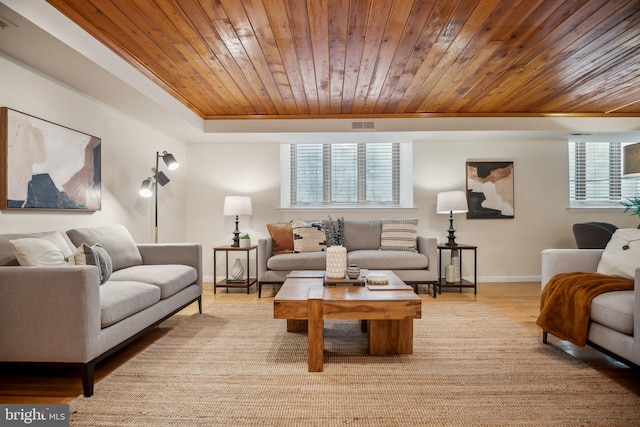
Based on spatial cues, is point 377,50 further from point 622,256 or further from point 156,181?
point 156,181

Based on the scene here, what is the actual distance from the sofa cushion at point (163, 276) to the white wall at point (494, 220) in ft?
6.98

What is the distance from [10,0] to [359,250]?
12.9 ft

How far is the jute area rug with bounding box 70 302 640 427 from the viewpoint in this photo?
1.79 meters

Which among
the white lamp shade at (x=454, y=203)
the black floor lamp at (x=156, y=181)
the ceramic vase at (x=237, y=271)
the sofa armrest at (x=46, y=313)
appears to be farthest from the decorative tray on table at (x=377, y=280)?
the black floor lamp at (x=156, y=181)

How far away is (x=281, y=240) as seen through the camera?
476 centimetres

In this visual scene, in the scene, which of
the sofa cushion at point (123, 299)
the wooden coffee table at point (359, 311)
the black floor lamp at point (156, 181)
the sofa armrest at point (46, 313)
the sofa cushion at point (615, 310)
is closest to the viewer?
the sofa armrest at point (46, 313)

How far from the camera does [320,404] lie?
1.91 meters

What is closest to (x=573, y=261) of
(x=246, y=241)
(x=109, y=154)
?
(x=246, y=241)

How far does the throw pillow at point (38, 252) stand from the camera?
2.24 metres

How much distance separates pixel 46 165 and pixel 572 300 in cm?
387

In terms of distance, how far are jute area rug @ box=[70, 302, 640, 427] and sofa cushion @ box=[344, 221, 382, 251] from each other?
2018mm

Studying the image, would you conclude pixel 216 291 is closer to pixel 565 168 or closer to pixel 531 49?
pixel 531 49

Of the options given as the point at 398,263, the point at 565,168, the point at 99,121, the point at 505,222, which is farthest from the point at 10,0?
the point at 565,168
